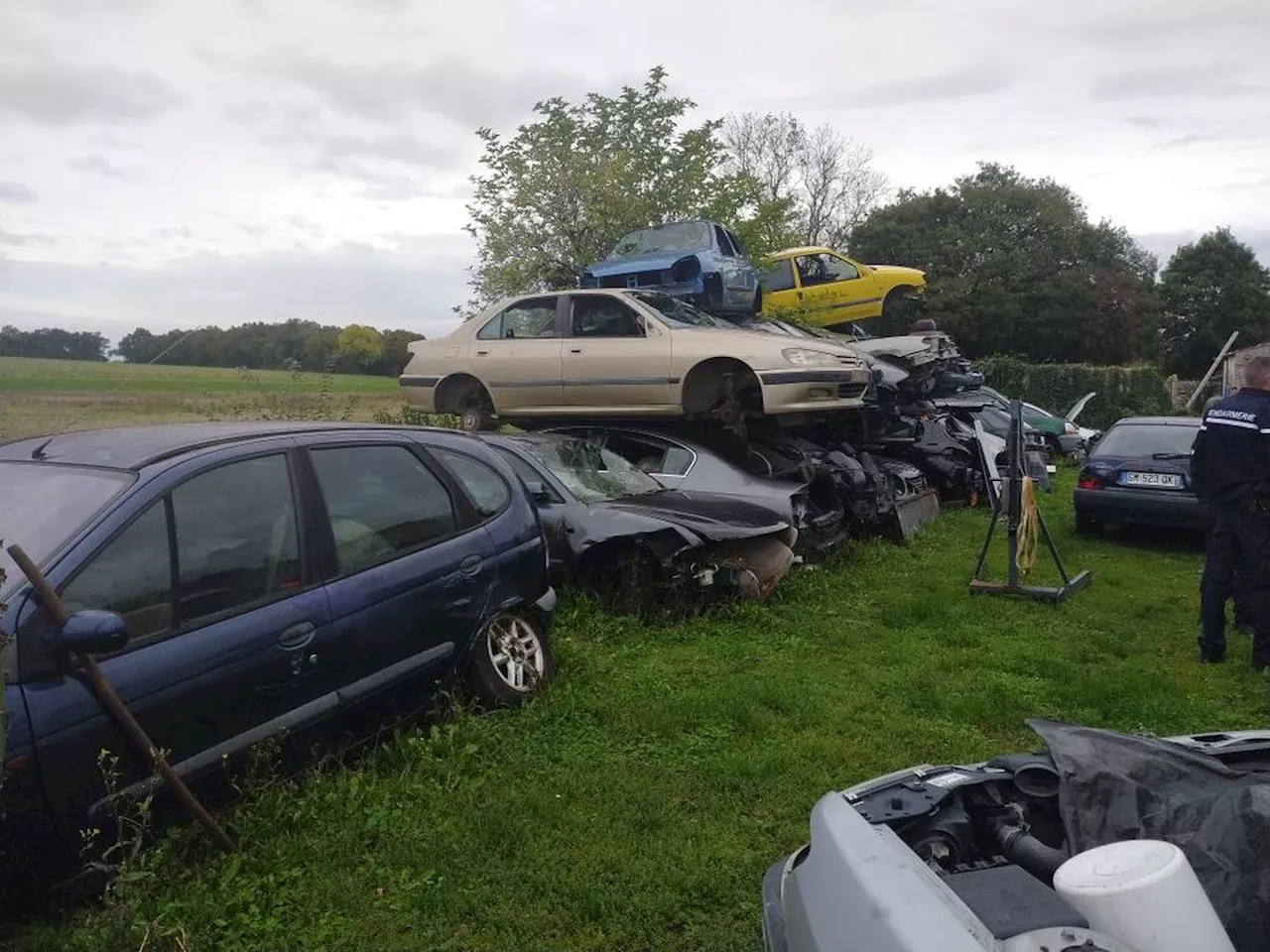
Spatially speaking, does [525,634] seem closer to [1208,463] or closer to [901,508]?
[1208,463]

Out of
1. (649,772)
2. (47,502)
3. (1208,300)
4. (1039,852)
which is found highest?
(1208,300)

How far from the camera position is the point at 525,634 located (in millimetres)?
5004

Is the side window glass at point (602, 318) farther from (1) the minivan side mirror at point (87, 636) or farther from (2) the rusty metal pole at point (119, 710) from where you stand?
(1) the minivan side mirror at point (87, 636)

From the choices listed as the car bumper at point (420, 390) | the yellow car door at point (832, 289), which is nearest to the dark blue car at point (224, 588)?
the car bumper at point (420, 390)

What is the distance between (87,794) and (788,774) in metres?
2.67

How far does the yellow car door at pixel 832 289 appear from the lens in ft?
51.4

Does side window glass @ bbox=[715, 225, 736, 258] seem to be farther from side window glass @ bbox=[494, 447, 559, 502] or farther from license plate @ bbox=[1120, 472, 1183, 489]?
side window glass @ bbox=[494, 447, 559, 502]

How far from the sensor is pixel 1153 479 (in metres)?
9.63

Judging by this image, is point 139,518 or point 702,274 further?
point 702,274

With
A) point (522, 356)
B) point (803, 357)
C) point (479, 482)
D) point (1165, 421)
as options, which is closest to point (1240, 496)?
point (803, 357)

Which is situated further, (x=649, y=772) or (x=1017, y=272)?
(x=1017, y=272)

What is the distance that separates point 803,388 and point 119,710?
20.7 ft

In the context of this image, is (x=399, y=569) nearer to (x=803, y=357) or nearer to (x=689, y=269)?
(x=803, y=357)

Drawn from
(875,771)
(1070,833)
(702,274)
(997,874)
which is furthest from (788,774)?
(702,274)
